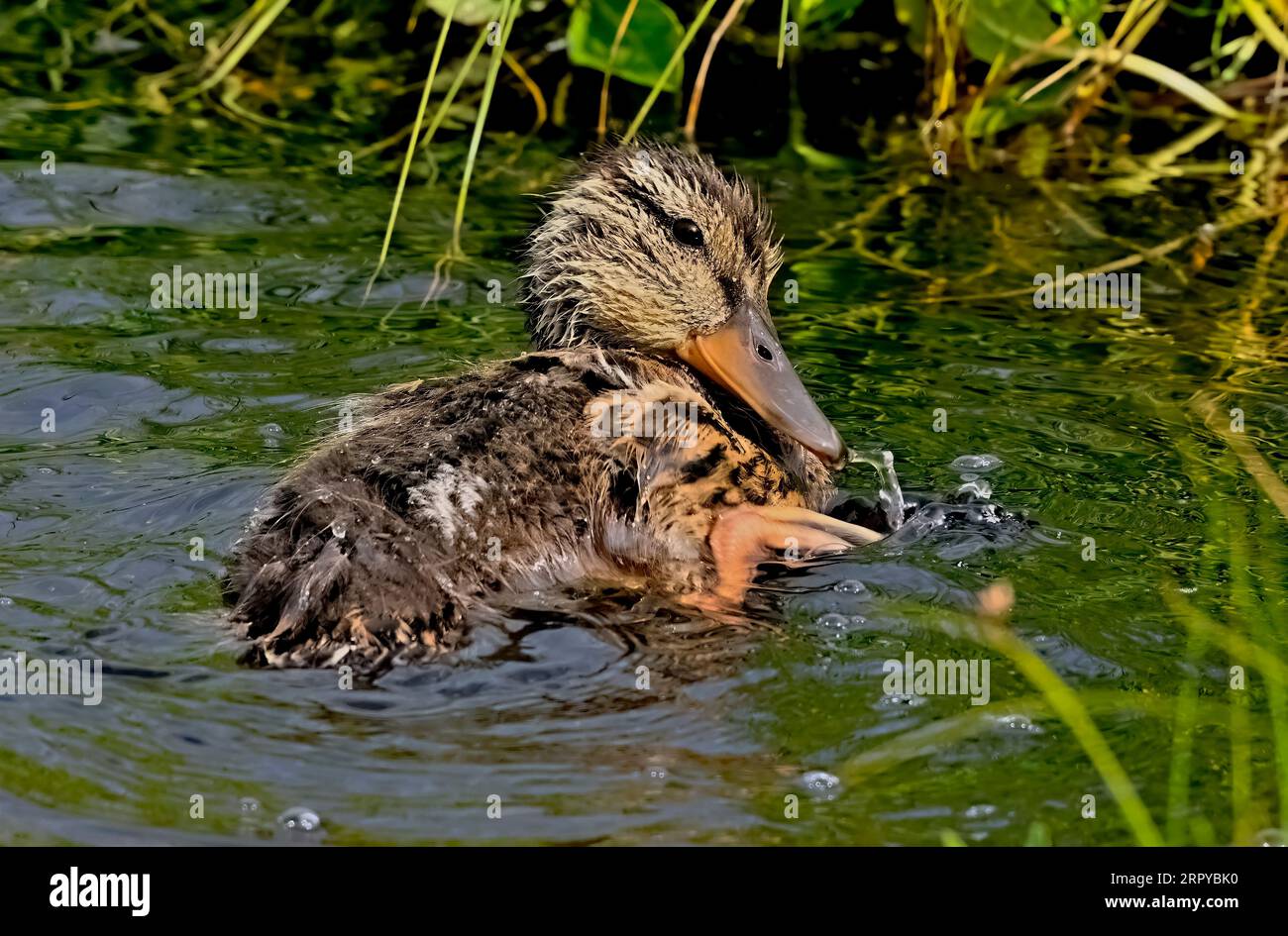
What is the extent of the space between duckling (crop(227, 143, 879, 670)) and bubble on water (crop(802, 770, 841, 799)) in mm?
1155

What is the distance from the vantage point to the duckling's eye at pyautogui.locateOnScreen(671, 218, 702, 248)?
691 cm

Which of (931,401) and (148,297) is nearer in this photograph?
(931,401)

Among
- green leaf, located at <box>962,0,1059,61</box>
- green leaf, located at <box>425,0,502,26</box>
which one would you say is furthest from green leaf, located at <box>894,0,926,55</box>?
green leaf, located at <box>425,0,502,26</box>

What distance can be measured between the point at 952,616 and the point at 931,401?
219cm

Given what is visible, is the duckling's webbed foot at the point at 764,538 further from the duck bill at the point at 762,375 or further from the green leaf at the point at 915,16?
the green leaf at the point at 915,16

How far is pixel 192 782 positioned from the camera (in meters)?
4.72

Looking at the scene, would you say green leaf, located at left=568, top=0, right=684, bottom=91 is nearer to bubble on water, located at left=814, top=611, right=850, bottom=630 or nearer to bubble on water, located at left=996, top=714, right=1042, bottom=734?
bubble on water, located at left=814, top=611, right=850, bottom=630

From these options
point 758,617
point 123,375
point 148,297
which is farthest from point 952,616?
point 148,297

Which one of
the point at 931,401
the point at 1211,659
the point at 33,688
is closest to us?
the point at 33,688

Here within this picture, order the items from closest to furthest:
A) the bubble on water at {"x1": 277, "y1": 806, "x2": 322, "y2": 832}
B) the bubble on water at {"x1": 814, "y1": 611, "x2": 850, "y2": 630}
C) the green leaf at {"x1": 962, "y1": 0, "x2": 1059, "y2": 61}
A: 1. the bubble on water at {"x1": 277, "y1": 806, "x2": 322, "y2": 832}
2. the bubble on water at {"x1": 814, "y1": 611, "x2": 850, "y2": 630}
3. the green leaf at {"x1": 962, "y1": 0, "x2": 1059, "y2": 61}

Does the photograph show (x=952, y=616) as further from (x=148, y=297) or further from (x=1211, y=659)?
(x=148, y=297)

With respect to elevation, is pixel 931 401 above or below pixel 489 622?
above
